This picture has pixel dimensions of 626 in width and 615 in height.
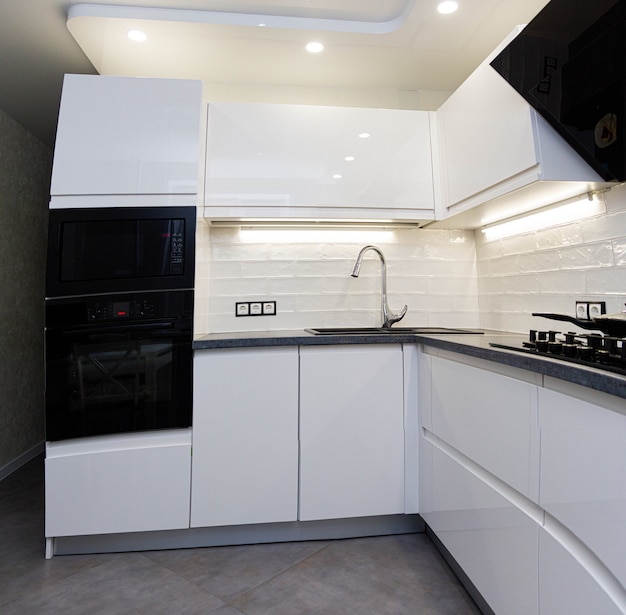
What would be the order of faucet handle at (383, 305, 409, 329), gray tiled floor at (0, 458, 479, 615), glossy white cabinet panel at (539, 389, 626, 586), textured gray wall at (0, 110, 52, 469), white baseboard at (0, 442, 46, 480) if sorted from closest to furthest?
glossy white cabinet panel at (539, 389, 626, 586), gray tiled floor at (0, 458, 479, 615), faucet handle at (383, 305, 409, 329), white baseboard at (0, 442, 46, 480), textured gray wall at (0, 110, 52, 469)

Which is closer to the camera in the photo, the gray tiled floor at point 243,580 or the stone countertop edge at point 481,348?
the stone countertop edge at point 481,348

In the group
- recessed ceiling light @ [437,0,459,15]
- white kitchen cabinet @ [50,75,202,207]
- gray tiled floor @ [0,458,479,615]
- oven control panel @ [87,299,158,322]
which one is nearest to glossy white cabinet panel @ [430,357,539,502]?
gray tiled floor @ [0,458,479,615]

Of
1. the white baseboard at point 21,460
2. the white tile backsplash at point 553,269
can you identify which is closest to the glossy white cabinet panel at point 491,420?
the white tile backsplash at point 553,269

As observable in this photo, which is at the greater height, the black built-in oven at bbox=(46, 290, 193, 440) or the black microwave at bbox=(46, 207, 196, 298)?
the black microwave at bbox=(46, 207, 196, 298)

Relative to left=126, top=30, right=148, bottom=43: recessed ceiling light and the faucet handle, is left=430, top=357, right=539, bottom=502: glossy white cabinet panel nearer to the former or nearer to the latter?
the faucet handle

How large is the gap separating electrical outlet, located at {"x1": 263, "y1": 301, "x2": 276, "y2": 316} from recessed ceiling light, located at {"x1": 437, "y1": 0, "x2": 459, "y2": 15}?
1659 millimetres

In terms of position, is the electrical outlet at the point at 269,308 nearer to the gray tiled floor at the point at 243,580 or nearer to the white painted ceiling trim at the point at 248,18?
the gray tiled floor at the point at 243,580

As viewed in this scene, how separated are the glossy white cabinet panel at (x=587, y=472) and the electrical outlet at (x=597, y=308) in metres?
0.79

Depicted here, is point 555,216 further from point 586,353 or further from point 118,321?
point 118,321

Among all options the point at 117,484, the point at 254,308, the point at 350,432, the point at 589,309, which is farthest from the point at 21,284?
the point at 589,309

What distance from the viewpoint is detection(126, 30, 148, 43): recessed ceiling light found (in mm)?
1843

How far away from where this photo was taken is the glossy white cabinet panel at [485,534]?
0.97m

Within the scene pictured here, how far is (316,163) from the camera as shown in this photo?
1993mm

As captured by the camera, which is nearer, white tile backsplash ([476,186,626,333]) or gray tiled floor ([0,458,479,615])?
gray tiled floor ([0,458,479,615])
